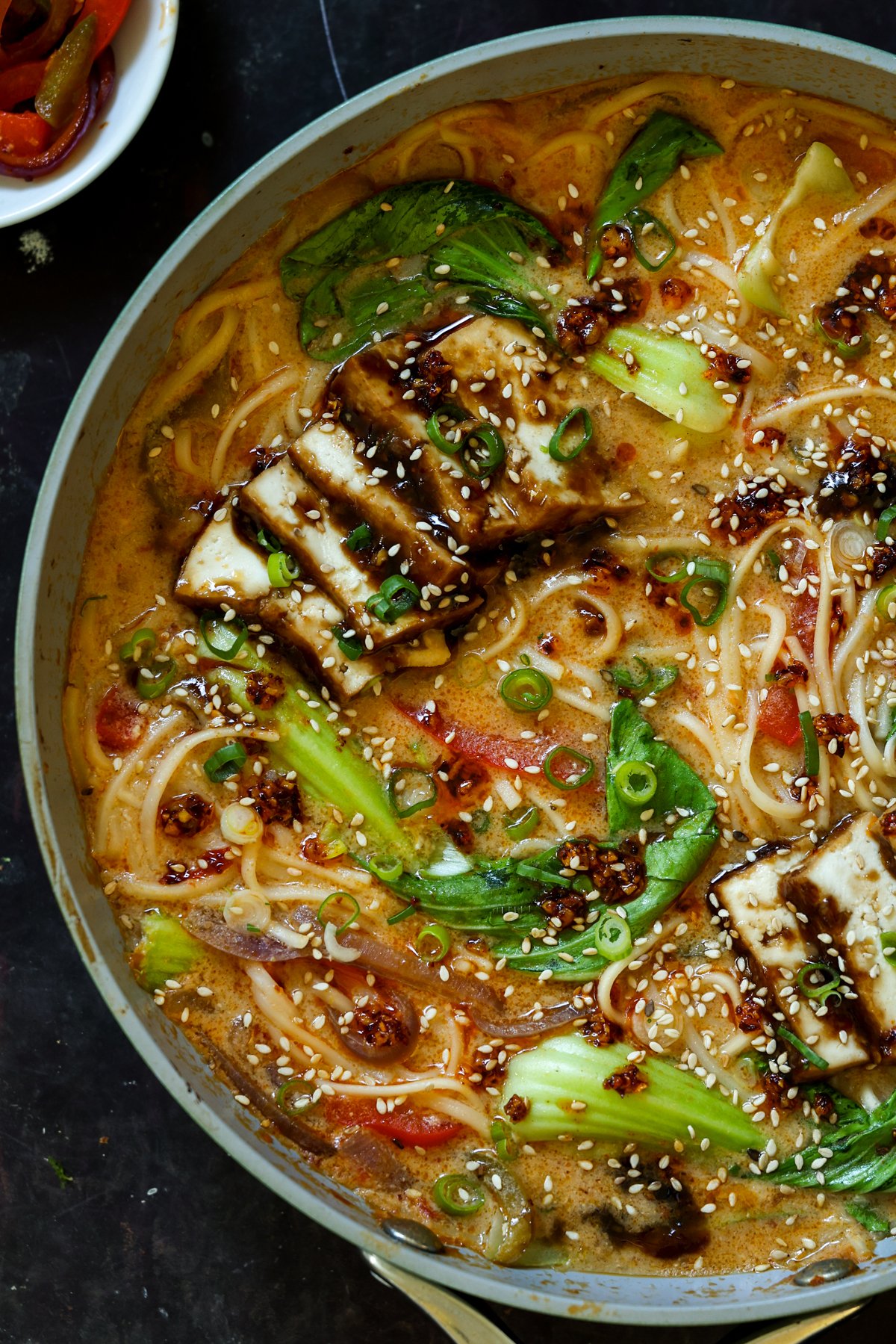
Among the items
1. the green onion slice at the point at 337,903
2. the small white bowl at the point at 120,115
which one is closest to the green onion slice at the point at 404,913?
the green onion slice at the point at 337,903

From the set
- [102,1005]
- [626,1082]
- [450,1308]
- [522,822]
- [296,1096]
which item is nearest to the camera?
[450,1308]

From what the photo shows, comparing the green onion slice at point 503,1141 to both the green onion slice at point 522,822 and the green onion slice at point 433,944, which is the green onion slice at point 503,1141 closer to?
the green onion slice at point 433,944

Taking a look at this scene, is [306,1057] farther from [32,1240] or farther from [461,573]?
[461,573]

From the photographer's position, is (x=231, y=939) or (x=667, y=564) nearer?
(x=231, y=939)

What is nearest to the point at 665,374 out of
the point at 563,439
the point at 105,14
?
the point at 563,439

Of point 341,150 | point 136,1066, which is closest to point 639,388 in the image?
point 341,150

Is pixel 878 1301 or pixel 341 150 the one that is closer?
pixel 341 150

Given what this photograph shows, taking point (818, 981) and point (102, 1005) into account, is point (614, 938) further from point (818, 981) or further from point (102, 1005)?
point (102, 1005)
